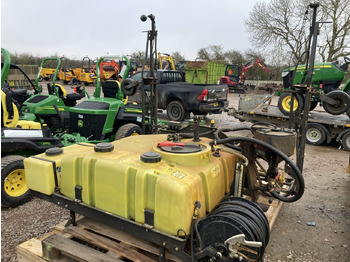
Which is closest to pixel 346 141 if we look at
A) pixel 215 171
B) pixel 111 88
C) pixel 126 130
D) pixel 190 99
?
pixel 190 99

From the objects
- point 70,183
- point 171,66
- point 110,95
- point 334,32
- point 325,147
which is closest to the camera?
point 70,183

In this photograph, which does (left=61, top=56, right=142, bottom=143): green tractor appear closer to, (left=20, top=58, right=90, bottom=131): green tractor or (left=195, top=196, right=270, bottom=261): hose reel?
(left=20, top=58, right=90, bottom=131): green tractor

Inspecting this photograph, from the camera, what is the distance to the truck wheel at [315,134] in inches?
283

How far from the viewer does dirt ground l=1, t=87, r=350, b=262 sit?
2922mm

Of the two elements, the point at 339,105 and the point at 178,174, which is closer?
the point at 178,174

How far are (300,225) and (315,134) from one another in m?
4.59

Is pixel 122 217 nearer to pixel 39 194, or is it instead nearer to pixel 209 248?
pixel 209 248

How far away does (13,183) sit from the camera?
3686 millimetres

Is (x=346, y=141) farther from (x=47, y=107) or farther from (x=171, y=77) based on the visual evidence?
(x=47, y=107)

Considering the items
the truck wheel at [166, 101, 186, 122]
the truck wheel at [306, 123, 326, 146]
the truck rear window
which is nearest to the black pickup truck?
the truck wheel at [166, 101, 186, 122]

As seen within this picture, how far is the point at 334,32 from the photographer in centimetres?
1959

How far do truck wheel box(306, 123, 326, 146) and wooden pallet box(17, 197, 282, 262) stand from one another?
20.6 feet

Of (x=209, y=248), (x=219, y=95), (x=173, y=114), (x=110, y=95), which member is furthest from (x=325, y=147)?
(x=209, y=248)

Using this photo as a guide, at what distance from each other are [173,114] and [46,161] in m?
7.21
